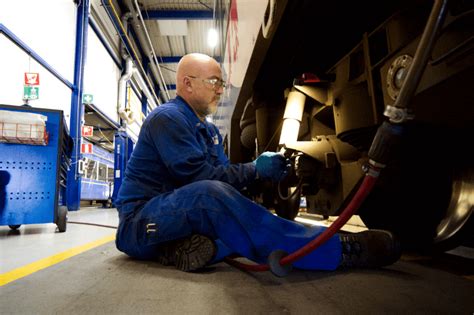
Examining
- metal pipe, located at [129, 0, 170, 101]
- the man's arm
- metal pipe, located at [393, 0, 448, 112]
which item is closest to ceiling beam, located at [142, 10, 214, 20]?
metal pipe, located at [129, 0, 170, 101]

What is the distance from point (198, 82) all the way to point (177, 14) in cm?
763

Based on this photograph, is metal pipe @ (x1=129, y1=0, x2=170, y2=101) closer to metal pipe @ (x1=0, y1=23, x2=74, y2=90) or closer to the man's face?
metal pipe @ (x1=0, y1=23, x2=74, y2=90)

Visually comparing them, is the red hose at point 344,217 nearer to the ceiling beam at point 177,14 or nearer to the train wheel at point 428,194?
the train wheel at point 428,194

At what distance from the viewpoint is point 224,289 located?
90cm

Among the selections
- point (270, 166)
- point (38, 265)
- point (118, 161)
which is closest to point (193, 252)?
point (270, 166)

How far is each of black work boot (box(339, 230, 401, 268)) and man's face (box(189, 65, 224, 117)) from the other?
3.01 feet

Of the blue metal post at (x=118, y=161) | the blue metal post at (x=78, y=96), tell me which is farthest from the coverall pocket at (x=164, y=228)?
the blue metal post at (x=118, y=161)

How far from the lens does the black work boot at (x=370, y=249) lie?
1.09 m

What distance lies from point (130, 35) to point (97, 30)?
7.07 feet

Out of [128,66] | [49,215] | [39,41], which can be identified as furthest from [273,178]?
[128,66]

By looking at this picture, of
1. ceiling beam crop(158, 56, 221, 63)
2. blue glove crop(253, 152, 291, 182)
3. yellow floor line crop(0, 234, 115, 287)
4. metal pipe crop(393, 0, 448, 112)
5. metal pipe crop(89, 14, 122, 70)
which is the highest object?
ceiling beam crop(158, 56, 221, 63)

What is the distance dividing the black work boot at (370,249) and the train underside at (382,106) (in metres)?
0.25

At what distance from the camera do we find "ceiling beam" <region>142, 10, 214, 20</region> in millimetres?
8125

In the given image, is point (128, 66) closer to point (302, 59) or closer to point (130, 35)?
point (130, 35)
